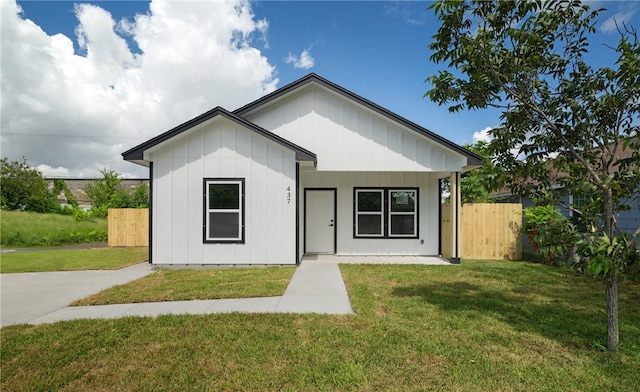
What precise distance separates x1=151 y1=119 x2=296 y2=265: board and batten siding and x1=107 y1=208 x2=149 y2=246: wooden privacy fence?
271 inches

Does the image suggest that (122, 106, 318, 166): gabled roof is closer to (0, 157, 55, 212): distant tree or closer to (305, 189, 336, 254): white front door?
(305, 189, 336, 254): white front door

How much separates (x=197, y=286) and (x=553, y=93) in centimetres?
681

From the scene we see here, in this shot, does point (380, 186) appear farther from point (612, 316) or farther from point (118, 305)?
point (118, 305)

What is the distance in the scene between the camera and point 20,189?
1872 centimetres

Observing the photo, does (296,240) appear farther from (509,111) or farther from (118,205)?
(118,205)

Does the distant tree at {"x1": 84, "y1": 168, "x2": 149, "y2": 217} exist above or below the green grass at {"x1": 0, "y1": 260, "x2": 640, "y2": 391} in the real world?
above

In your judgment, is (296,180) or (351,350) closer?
(351,350)

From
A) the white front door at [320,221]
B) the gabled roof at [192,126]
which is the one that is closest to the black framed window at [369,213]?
the white front door at [320,221]

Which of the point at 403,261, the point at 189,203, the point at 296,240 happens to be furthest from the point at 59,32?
the point at 403,261

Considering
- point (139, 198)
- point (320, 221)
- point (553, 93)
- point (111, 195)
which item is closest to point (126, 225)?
point (139, 198)

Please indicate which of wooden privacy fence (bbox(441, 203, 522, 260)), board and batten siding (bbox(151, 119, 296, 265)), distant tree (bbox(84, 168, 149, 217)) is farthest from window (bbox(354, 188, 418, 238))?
distant tree (bbox(84, 168, 149, 217))

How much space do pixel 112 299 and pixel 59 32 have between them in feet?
35.2

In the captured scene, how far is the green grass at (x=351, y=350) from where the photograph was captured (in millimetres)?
2912

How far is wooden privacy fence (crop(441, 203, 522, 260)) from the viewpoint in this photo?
1070cm
